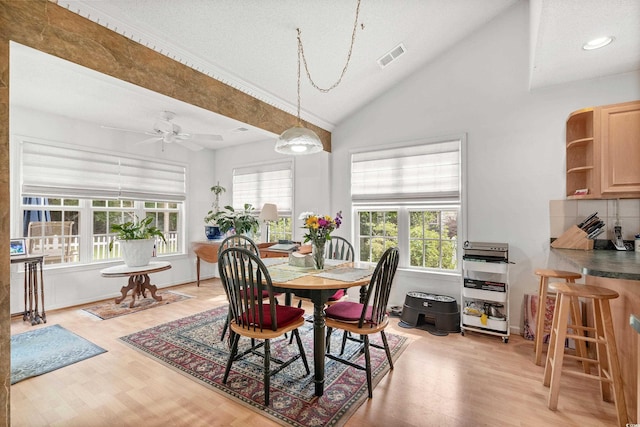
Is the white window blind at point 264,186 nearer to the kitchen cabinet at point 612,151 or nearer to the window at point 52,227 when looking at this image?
the window at point 52,227

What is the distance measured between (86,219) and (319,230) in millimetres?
3703

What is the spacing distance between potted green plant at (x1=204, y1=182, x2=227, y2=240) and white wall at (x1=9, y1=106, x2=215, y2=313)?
Result: 0.20 m

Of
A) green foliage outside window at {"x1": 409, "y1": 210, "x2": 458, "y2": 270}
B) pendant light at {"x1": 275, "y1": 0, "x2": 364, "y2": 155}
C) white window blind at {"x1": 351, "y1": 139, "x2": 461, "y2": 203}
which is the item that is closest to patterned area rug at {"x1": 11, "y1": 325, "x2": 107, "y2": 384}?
pendant light at {"x1": 275, "y1": 0, "x2": 364, "y2": 155}

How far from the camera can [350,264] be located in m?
2.67

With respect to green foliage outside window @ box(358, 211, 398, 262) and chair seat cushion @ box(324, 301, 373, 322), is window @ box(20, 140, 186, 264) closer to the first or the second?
green foliage outside window @ box(358, 211, 398, 262)

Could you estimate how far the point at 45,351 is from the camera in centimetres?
262

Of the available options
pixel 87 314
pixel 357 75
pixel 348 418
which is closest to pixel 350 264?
pixel 348 418

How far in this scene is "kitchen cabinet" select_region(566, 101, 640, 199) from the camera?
93.1 inches

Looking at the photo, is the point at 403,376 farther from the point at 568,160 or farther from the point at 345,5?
the point at 345,5

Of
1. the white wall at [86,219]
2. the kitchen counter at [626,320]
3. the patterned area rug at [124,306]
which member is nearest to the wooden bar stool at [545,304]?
the kitchen counter at [626,320]

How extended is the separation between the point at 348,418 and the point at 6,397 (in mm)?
1846

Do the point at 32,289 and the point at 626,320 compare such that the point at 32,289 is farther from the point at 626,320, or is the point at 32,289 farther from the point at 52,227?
the point at 626,320

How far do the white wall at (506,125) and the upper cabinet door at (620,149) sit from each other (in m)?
0.39

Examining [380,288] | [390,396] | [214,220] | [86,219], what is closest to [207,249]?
[214,220]
